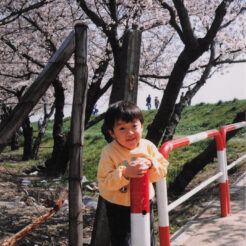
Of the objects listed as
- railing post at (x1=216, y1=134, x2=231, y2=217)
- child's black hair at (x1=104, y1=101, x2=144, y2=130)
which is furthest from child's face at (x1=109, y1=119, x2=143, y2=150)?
railing post at (x1=216, y1=134, x2=231, y2=217)

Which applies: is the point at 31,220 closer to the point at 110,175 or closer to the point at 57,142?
the point at 110,175

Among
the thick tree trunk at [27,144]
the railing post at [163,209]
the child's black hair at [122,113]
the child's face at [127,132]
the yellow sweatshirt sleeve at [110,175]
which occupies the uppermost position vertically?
the thick tree trunk at [27,144]

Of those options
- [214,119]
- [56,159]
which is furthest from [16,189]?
[214,119]

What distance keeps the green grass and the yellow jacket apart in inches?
200

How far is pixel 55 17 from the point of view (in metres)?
9.72

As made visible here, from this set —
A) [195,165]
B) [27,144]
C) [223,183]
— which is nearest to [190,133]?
[27,144]

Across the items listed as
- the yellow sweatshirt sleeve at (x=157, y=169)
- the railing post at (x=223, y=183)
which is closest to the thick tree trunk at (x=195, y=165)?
the railing post at (x=223, y=183)

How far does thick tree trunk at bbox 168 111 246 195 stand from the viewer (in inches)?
239

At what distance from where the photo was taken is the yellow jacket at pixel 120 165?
194 centimetres

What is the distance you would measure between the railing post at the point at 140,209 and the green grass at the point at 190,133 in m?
5.47

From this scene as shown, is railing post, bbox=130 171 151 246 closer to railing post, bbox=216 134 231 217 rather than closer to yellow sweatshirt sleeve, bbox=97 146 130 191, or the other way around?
yellow sweatshirt sleeve, bbox=97 146 130 191

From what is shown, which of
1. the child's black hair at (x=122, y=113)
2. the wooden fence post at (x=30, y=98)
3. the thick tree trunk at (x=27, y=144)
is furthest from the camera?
the thick tree trunk at (x=27, y=144)

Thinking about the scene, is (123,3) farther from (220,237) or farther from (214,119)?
(214,119)

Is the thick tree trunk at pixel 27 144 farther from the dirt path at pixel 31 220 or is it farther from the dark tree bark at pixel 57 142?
the dirt path at pixel 31 220
